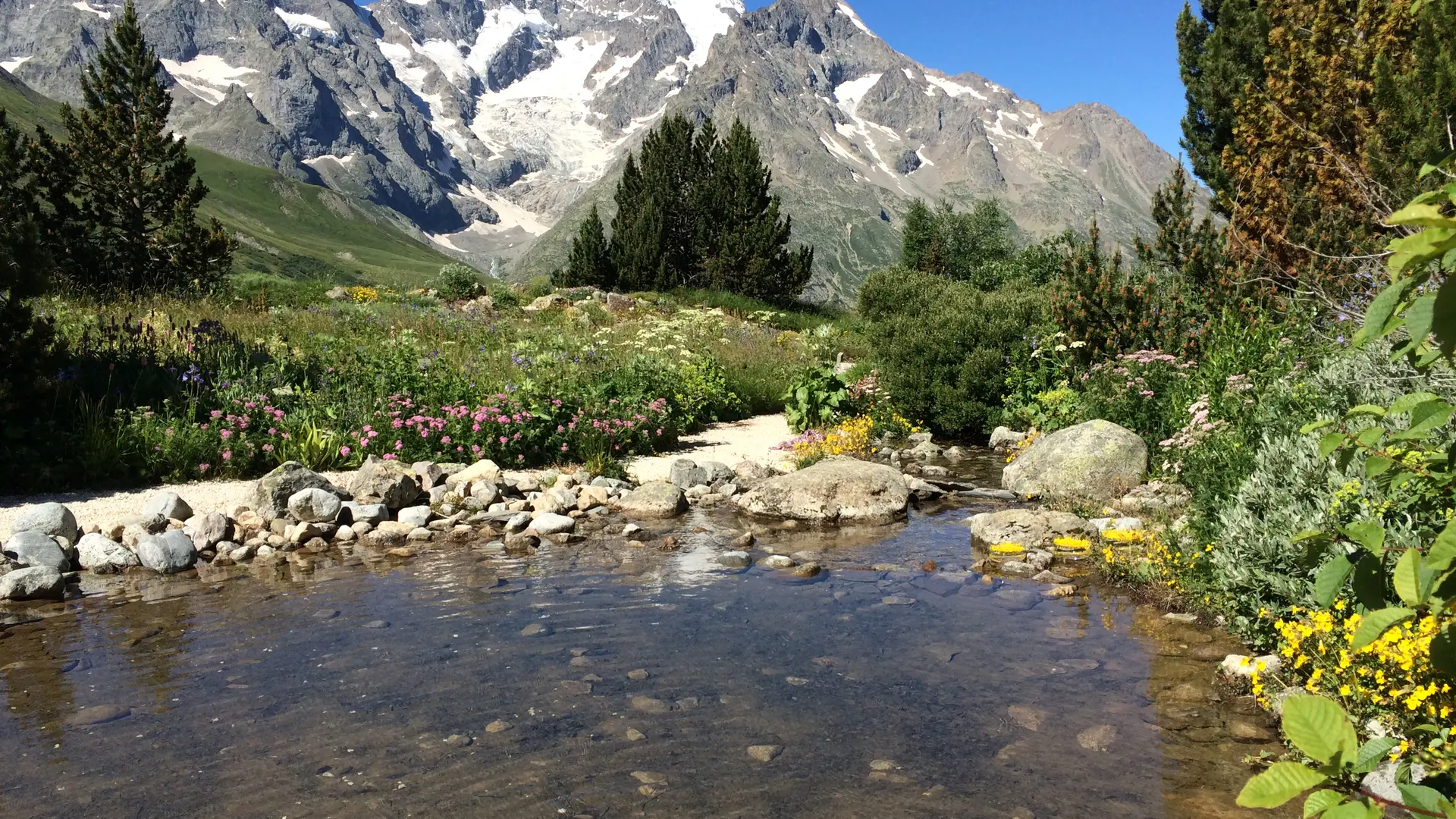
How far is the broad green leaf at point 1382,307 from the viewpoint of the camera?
1655 mm

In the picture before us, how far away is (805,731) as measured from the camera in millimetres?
4770

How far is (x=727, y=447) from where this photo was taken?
13.9 meters

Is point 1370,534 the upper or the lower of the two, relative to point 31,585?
upper

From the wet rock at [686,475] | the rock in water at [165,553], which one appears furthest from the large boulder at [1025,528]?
the rock in water at [165,553]

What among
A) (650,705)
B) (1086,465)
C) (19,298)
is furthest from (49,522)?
(1086,465)

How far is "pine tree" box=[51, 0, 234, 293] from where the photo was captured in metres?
19.8

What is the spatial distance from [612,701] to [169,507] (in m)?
6.01

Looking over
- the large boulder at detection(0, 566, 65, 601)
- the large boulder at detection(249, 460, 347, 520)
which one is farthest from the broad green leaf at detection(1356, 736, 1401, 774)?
the large boulder at detection(249, 460, 347, 520)

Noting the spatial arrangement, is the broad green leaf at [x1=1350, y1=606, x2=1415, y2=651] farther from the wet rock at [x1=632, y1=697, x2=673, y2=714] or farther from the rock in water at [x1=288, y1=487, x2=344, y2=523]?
the rock in water at [x1=288, y1=487, x2=344, y2=523]

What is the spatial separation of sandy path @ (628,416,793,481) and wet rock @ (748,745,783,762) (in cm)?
663

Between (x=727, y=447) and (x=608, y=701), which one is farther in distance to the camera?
(x=727, y=447)

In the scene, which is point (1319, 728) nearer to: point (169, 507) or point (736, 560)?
point (736, 560)

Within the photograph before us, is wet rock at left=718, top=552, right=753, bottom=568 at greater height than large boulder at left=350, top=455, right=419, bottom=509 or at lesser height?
lesser

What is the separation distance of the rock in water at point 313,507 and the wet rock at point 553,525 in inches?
81.0
